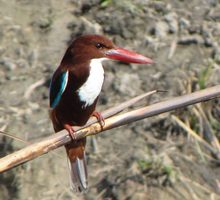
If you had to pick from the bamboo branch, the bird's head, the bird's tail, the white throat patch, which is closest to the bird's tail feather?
the bird's tail

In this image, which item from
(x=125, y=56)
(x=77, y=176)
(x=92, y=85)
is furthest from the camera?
(x=77, y=176)

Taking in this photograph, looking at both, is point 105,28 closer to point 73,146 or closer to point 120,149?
point 120,149

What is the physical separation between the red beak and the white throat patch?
7 cm

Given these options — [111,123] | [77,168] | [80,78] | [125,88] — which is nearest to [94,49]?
[80,78]

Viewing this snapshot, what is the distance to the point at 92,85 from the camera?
9.27ft

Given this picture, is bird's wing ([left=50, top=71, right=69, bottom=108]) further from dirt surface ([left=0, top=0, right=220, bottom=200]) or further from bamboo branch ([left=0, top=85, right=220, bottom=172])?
dirt surface ([left=0, top=0, right=220, bottom=200])

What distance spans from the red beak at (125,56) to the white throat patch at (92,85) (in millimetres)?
65

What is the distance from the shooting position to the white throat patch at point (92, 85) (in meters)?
2.82

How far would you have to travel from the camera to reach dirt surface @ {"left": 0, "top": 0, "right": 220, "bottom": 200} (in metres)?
3.95

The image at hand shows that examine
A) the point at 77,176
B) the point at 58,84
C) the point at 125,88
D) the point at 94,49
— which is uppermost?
the point at 94,49

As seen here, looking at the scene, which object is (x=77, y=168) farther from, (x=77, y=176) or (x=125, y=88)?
(x=125, y=88)

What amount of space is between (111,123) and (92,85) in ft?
1.23

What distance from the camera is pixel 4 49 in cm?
453

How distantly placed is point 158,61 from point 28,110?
32.8 inches
